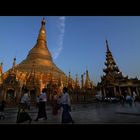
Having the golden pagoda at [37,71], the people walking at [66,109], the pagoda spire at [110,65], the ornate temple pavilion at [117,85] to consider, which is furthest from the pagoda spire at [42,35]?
the people walking at [66,109]

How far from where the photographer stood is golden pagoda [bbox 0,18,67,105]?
→ 20.8 m

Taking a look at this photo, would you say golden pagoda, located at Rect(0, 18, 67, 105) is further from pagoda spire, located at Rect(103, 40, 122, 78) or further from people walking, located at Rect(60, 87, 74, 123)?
people walking, located at Rect(60, 87, 74, 123)

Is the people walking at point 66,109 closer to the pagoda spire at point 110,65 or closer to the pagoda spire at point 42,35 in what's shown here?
the pagoda spire at point 110,65

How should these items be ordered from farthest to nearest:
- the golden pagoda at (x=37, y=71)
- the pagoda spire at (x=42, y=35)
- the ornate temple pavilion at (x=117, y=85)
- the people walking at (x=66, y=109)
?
the pagoda spire at (x=42, y=35) → the golden pagoda at (x=37, y=71) → the ornate temple pavilion at (x=117, y=85) → the people walking at (x=66, y=109)

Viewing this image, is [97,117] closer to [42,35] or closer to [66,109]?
[66,109]

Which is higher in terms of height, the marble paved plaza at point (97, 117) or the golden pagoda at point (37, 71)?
the golden pagoda at point (37, 71)

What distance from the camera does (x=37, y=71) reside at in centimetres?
2795

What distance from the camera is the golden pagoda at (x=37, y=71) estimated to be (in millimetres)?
20789
